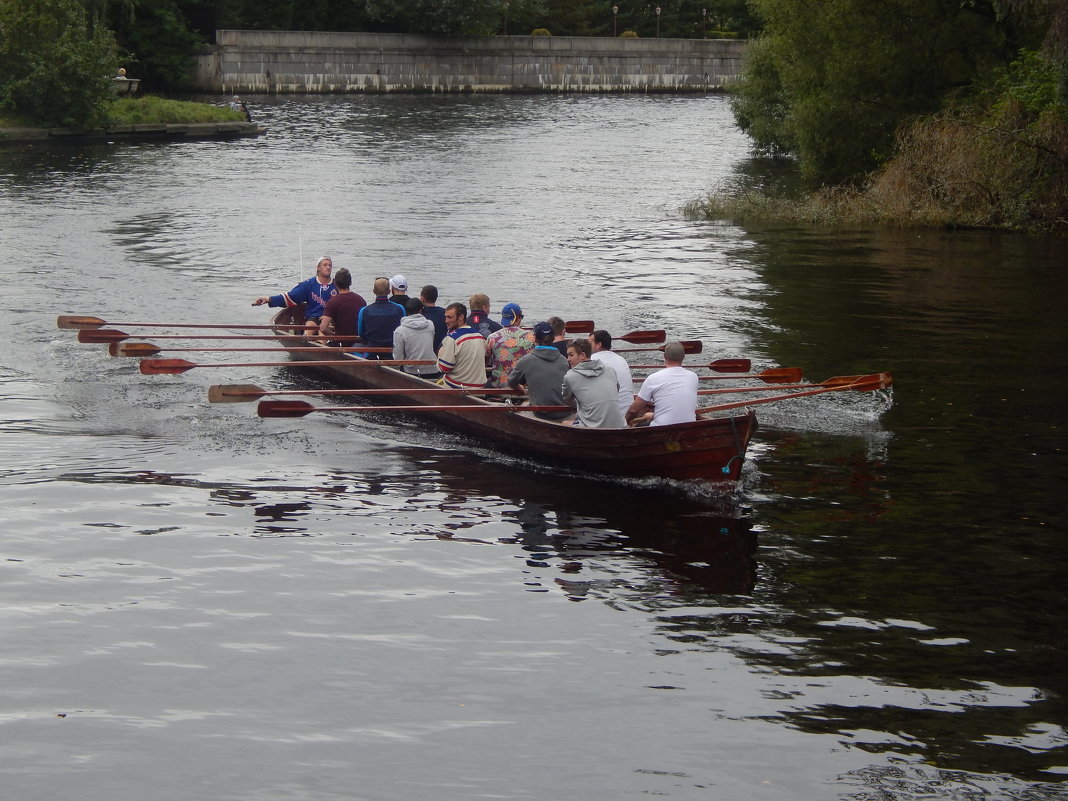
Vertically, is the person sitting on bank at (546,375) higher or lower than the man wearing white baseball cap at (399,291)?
lower

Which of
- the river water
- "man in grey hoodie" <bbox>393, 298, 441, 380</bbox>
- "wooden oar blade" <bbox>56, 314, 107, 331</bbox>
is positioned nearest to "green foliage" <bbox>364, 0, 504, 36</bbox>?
the river water

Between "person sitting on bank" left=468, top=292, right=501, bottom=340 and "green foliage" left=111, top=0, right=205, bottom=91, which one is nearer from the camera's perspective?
"person sitting on bank" left=468, top=292, right=501, bottom=340

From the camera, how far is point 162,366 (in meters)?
18.2

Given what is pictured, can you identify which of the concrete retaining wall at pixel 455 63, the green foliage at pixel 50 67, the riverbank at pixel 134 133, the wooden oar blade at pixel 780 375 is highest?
the concrete retaining wall at pixel 455 63

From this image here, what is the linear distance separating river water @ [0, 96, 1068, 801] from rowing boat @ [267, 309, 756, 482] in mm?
310

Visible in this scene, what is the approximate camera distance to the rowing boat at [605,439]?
14.7m

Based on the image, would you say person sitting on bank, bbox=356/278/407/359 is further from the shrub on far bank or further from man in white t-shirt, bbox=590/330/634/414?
the shrub on far bank

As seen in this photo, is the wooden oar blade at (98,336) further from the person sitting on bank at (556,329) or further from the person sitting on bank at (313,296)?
the person sitting on bank at (556,329)

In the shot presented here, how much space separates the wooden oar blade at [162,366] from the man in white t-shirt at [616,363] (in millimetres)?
5815

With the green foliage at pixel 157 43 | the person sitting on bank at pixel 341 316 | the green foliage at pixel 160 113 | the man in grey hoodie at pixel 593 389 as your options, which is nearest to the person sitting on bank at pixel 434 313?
the person sitting on bank at pixel 341 316

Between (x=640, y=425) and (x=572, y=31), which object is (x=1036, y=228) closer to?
(x=640, y=425)

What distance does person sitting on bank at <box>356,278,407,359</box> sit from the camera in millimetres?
19766

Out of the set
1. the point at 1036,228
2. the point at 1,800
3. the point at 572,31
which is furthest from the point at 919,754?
the point at 572,31

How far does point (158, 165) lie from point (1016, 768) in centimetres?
4592
